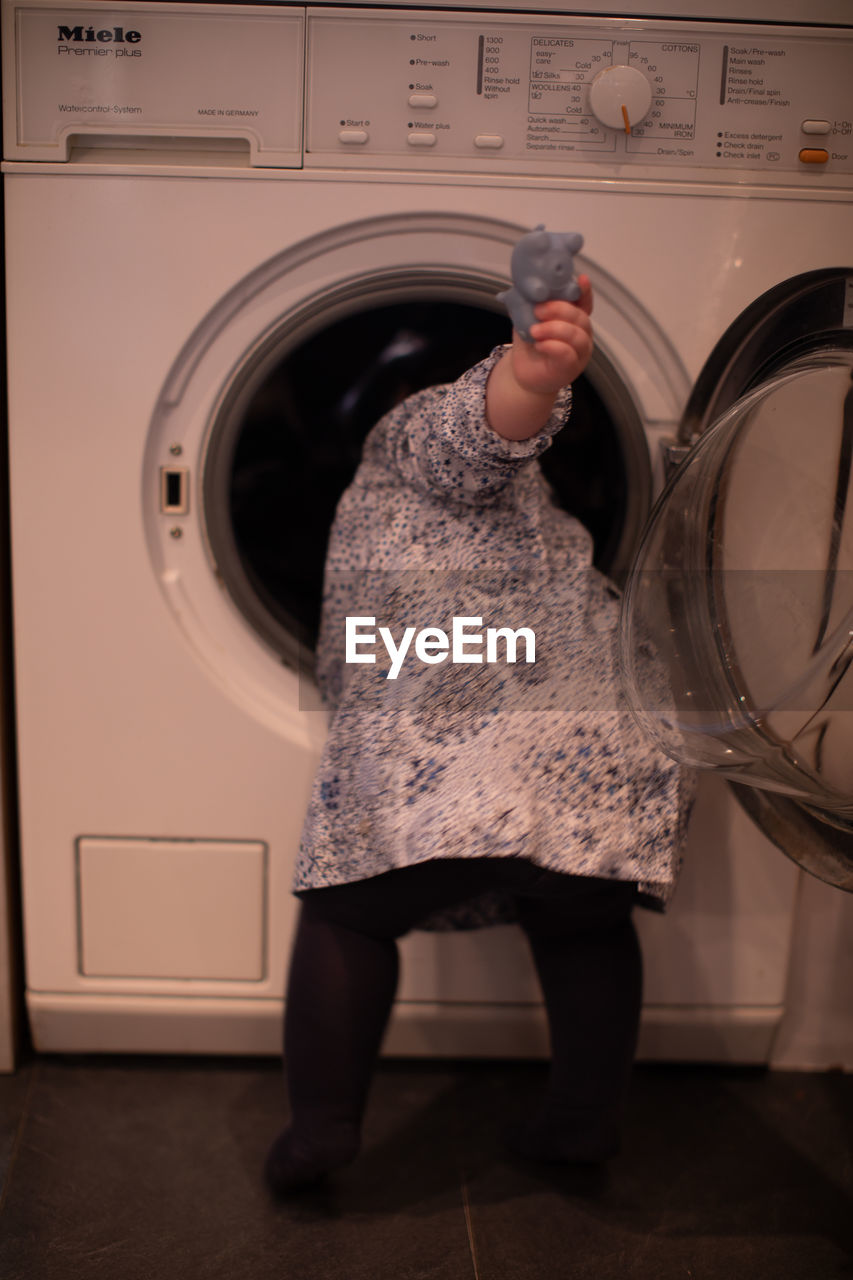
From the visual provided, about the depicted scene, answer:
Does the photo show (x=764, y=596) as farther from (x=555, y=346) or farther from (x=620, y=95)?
(x=620, y=95)

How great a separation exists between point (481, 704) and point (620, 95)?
510 mm

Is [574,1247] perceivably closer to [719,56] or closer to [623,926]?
[623,926]

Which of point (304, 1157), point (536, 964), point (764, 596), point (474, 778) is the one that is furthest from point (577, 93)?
point (304, 1157)

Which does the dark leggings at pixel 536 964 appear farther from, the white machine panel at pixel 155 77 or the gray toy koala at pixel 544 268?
the white machine panel at pixel 155 77

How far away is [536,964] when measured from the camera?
3.07ft

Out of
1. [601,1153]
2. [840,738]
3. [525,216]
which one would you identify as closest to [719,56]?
[525,216]

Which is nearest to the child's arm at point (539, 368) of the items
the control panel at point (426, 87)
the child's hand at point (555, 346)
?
the child's hand at point (555, 346)

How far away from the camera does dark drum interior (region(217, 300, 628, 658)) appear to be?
1.01 m

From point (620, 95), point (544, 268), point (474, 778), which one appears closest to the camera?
point (544, 268)

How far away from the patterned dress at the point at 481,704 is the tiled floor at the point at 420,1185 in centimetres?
29

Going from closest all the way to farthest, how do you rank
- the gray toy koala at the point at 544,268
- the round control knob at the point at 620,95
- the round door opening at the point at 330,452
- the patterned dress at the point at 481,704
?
1. the gray toy koala at the point at 544,268
2. the patterned dress at the point at 481,704
3. the round control knob at the point at 620,95
4. the round door opening at the point at 330,452

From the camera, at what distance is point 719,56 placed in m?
0.88

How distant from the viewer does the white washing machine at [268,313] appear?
879 millimetres

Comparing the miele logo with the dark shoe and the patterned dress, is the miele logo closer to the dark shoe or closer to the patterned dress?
the patterned dress
